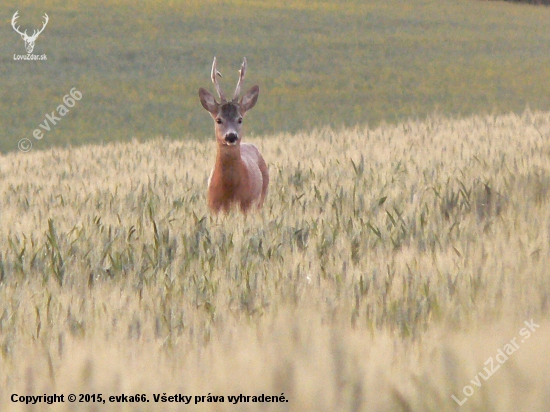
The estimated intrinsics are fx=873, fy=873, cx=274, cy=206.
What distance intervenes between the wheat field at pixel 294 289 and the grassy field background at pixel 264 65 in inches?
313

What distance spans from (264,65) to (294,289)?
73.7 feet

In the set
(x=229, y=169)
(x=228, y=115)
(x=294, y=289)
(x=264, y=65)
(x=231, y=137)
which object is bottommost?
(x=294, y=289)

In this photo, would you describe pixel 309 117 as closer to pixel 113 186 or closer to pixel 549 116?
pixel 549 116

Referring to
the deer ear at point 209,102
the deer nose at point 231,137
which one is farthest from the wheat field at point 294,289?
the deer ear at point 209,102

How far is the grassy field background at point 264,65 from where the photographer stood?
1819cm

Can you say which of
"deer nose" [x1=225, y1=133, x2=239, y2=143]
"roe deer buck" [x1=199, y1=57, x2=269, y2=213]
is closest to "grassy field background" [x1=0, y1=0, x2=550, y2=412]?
"roe deer buck" [x1=199, y1=57, x2=269, y2=213]

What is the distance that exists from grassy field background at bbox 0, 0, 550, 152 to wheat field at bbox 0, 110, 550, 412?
26.1ft

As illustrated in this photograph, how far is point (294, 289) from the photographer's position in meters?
3.44

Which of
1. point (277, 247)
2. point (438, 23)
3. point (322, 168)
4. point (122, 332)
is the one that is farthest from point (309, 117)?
point (438, 23)

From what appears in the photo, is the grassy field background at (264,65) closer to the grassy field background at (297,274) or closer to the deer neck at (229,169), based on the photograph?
the grassy field background at (297,274)

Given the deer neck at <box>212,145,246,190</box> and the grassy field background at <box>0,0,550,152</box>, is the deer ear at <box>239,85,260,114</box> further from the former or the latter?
the grassy field background at <box>0,0,550,152</box>

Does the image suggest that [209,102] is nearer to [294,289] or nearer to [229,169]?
[229,169]

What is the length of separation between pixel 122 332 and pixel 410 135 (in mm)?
7624

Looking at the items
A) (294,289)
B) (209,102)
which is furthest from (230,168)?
(294,289)
